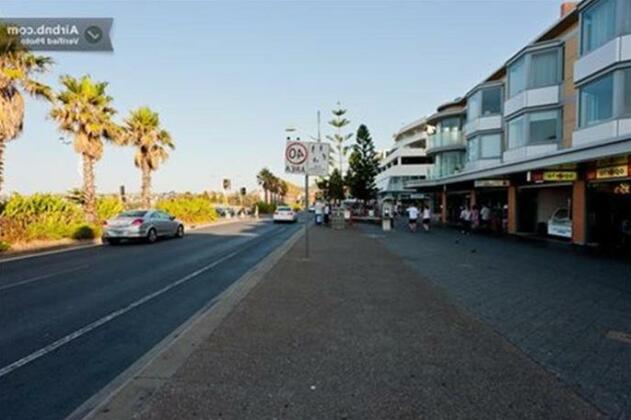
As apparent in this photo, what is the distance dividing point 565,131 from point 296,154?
17056 millimetres

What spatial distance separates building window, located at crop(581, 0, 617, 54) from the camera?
1920cm

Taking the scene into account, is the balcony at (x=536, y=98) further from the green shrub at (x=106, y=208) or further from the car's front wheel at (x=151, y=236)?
the green shrub at (x=106, y=208)

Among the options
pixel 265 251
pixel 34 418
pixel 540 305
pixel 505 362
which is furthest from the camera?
pixel 265 251

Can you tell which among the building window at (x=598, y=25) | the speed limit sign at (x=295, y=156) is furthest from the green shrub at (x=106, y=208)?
the building window at (x=598, y=25)

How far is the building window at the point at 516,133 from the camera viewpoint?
27108mm

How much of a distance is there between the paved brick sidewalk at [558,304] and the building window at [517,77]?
1326cm

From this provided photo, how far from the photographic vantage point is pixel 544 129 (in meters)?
25.9

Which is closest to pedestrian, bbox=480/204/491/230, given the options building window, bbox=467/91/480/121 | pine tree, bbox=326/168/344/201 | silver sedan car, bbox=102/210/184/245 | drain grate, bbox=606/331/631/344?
building window, bbox=467/91/480/121

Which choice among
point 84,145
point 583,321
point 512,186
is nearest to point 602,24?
point 512,186

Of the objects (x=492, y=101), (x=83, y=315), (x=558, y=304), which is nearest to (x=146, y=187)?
(x=492, y=101)

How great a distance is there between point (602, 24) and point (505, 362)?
19441mm

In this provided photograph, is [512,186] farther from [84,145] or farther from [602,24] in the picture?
[84,145]

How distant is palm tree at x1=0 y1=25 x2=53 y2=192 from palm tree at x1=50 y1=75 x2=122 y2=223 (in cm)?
526

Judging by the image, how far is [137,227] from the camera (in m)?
21.6
